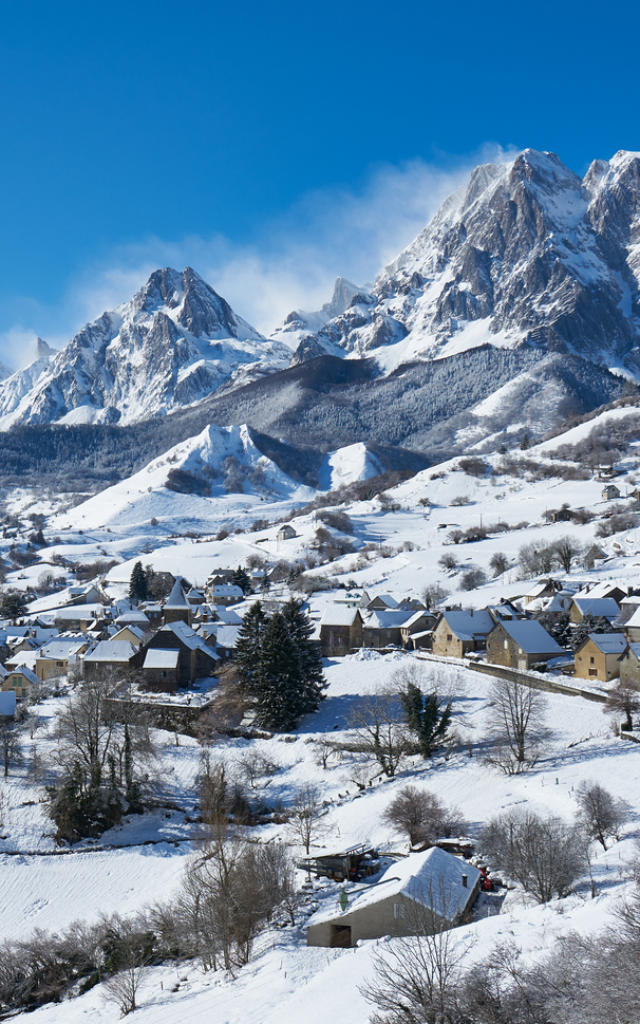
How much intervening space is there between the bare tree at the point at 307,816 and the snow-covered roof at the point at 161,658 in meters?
21.9

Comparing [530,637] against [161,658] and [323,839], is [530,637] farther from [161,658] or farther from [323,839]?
[161,658]

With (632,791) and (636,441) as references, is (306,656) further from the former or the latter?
(636,441)

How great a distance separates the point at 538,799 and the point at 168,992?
16.8 m

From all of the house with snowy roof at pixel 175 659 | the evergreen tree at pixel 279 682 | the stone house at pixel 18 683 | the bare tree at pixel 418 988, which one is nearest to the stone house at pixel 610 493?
the house with snowy roof at pixel 175 659

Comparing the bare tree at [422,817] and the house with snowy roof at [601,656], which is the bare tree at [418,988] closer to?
the bare tree at [422,817]

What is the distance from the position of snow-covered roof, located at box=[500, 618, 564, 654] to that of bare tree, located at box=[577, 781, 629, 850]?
2933 cm

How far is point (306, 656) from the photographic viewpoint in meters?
56.1

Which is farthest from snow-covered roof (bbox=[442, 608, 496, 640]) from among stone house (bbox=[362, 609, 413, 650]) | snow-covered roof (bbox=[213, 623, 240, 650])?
snow-covered roof (bbox=[213, 623, 240, 650])

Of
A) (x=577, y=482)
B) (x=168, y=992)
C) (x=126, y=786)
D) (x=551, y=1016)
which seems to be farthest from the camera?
(x=577, y=482)

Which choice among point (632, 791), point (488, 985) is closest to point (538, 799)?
point (632, 791)

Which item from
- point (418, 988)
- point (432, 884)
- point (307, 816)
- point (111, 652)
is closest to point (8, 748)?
point (111, 652)

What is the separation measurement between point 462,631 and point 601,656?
14.6m

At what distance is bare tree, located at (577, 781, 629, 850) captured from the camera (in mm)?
27297

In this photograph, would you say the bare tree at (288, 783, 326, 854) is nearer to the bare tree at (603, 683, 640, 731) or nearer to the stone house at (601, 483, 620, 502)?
the bare tree at (603, 683, 640, 731)
